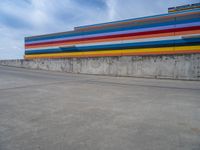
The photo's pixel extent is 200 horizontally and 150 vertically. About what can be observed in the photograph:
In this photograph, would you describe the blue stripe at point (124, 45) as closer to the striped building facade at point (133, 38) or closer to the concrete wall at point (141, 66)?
the striped building facade at point (133, 38)

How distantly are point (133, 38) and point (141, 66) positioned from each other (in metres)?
4.46

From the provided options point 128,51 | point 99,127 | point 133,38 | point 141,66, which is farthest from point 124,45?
point 99,127

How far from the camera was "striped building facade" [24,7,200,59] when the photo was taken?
12.6 meters

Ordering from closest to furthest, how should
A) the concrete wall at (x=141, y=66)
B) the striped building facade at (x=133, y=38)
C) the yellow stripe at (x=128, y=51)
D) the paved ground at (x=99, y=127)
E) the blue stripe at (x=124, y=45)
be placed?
1. the paved ground at (x=99, y=127)
2. the concrete wall at (x=141, y=66)
3. the yellow stripe at (x=128, y=51)
4. the blue stripe at (x=124, y=45)
5. the striped building facade at (x=133, y=38)

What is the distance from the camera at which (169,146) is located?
2.13 m

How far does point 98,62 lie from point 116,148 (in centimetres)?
1282

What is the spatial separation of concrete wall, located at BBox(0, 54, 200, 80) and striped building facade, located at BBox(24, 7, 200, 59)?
6.94 ft

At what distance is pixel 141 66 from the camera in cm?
1227

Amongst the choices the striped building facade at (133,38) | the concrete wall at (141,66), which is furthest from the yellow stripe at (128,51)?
the concrete wall at (141,66)

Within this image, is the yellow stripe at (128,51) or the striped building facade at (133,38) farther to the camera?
the striped building facade at (133,38)

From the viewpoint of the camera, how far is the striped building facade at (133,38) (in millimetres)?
12554

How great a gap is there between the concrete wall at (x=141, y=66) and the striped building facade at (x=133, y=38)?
212 cm

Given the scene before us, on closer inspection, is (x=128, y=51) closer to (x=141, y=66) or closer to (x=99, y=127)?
(x=141, y=66)

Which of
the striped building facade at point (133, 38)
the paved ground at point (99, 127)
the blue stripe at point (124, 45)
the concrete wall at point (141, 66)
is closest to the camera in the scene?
the paved ground at point (99, 127)
